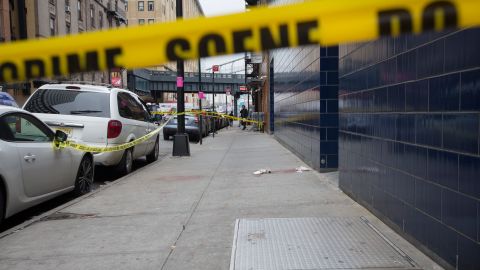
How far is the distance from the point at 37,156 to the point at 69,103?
2.93 m

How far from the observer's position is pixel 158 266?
405 cm

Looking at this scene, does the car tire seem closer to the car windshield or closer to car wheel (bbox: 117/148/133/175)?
the car windshield

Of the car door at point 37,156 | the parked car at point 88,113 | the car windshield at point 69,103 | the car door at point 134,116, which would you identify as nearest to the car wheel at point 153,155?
the car door at point 134,116

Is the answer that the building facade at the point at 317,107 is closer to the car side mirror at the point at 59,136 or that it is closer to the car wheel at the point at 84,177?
the car wheel at the point at 84,177

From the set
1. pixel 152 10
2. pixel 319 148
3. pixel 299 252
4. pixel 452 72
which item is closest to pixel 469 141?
pixel 452 72

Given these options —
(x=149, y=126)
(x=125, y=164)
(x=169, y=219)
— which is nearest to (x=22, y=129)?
(x=169, y=219)

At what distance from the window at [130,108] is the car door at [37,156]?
2.64m

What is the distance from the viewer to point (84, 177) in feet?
25.2

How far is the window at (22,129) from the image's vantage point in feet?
18.5

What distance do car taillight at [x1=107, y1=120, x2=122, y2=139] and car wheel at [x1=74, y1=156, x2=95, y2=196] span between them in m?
0.94

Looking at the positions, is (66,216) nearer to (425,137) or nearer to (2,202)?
(2,202)

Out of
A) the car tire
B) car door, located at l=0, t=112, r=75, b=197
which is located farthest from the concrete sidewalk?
car door, located at l=0, t=112, r=75, b=197

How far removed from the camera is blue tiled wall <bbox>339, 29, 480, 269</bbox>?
329cm

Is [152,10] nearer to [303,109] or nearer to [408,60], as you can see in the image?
[303,109]
